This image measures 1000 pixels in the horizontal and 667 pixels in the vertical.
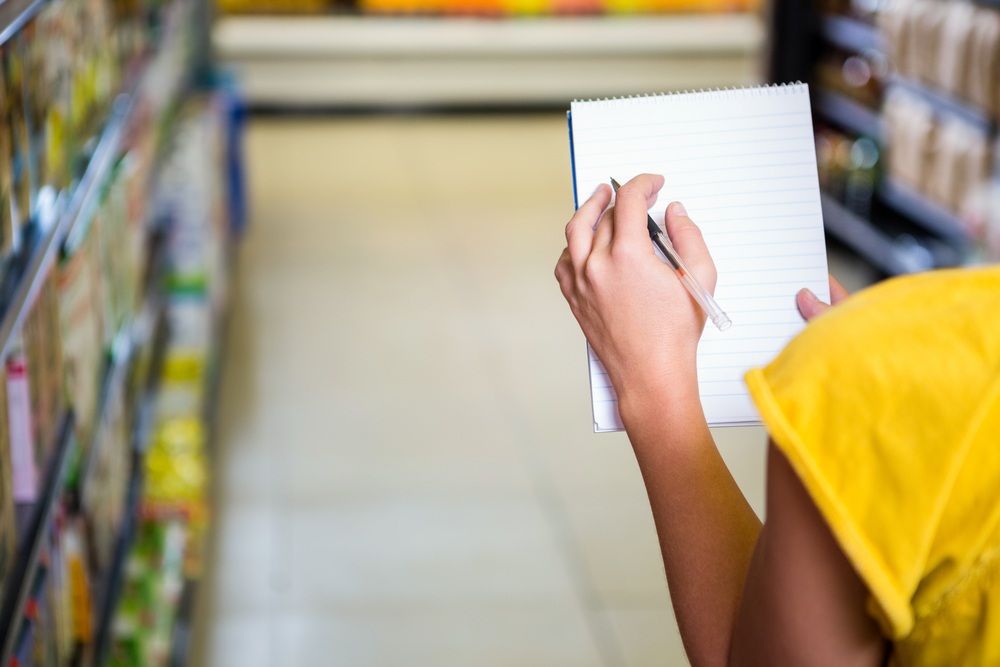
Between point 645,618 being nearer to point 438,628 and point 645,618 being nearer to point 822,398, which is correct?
point 438,628

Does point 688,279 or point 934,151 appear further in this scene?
point 934,151

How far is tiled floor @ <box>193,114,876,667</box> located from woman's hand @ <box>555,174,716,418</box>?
1.56m

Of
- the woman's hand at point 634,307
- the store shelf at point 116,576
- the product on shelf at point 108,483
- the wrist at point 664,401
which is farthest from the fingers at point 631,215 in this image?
the store shelf at point 116,576

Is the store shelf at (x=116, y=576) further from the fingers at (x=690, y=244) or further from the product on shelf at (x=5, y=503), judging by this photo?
the fingers at (x=690, y=244)

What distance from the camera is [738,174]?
0.92 metres

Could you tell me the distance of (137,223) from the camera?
7.50 ft

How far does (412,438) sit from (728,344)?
7.61 ft

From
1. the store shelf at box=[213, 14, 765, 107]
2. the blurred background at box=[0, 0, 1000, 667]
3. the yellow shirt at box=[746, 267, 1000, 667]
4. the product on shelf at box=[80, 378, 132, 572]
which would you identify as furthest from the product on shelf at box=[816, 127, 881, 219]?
the yellow shirt at box=[746, 267, 1000, 667]

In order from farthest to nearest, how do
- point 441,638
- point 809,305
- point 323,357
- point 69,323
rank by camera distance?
1. point 323,357
2. point 441,638
3. point 69,323
4. point 809,305

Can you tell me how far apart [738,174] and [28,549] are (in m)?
0.96

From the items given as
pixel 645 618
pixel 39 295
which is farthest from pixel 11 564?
pixel 645 618

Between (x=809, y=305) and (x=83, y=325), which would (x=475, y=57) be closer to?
(x=83, y=325)

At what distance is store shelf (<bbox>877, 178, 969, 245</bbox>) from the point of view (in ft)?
12.7

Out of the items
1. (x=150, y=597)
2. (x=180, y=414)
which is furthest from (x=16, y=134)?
(x=180, y=414)
